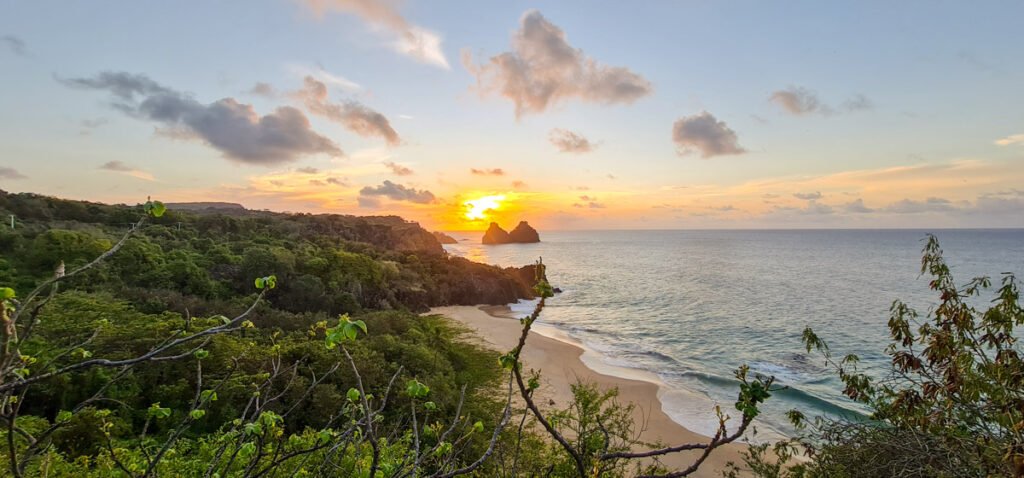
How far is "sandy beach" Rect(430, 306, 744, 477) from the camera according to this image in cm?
1357

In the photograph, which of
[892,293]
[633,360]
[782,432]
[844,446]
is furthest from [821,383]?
[892,293]

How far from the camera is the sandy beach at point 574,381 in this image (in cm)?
1357

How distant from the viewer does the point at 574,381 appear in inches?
792

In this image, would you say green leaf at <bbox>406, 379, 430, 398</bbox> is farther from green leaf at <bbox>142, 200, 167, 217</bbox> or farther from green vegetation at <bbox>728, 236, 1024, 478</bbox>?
green vegetation at <bbox>728, 236, 1024, 478</bbox>

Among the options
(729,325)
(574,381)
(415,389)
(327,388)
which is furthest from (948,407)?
(729,325)

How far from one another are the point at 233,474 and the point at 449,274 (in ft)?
120

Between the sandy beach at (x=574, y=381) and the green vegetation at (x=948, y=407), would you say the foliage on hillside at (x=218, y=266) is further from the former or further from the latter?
the green vegetation at (x=948, y=407)

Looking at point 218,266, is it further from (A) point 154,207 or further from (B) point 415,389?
(B) point 415,389

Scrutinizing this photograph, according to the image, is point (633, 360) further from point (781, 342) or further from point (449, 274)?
point (449, 274)

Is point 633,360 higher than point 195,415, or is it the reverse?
point 195,415

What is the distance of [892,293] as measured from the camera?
46969 mm

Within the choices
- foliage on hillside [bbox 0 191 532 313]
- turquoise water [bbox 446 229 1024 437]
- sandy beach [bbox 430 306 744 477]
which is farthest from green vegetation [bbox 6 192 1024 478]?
turquoise water [bbox 446 229 1024 437]

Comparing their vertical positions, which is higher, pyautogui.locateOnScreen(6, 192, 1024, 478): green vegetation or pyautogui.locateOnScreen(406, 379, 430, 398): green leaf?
pyautogui.locateOnScreen(406, 379, 430, 398): green leaf

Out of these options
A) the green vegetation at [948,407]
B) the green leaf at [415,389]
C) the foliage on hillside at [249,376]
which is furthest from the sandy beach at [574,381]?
the green leaf at [415,389]
